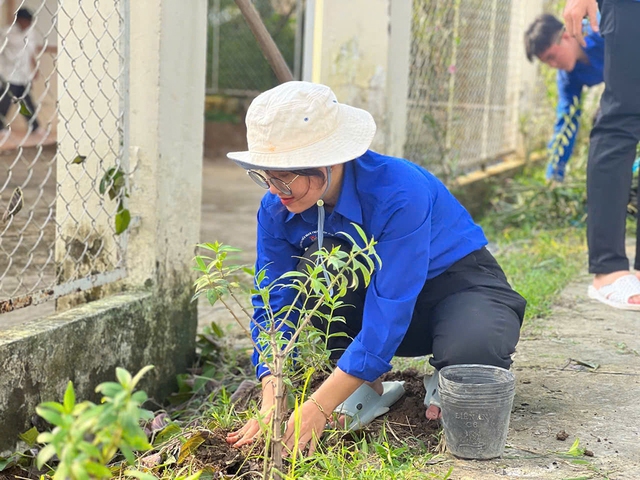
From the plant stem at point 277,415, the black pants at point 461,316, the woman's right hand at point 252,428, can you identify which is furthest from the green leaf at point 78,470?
the black pants at point 461,316

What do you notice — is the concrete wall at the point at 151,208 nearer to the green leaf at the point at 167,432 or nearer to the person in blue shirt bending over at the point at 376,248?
the green leaf at the point at 167,432

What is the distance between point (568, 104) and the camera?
19.7 feet

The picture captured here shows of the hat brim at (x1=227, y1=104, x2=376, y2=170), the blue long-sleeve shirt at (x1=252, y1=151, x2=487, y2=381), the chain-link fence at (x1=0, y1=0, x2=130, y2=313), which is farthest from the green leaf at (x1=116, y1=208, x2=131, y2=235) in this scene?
the hat brim at (x1=227, y1=104, x2=376, y2=170)

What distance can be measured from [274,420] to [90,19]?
173 cm

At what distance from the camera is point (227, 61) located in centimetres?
1357

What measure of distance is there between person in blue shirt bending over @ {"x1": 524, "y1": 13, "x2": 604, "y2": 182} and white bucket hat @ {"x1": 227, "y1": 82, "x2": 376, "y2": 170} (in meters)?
3.55

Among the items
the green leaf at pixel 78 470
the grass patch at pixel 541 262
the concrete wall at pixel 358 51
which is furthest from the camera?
the concrete wall at pixel 358 51

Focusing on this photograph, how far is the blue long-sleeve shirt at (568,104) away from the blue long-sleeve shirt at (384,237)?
11.5ft

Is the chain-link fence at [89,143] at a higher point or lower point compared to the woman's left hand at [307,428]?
higher

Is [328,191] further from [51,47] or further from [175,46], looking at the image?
[51,47]

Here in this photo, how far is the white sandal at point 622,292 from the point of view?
3350 mm

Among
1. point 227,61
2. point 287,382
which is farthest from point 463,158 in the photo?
point 227,61

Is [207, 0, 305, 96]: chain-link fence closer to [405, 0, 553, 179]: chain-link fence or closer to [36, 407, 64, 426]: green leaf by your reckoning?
[405, 0, 553, 179]: chain-link fence

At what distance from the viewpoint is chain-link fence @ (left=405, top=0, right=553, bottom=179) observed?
219 inches
